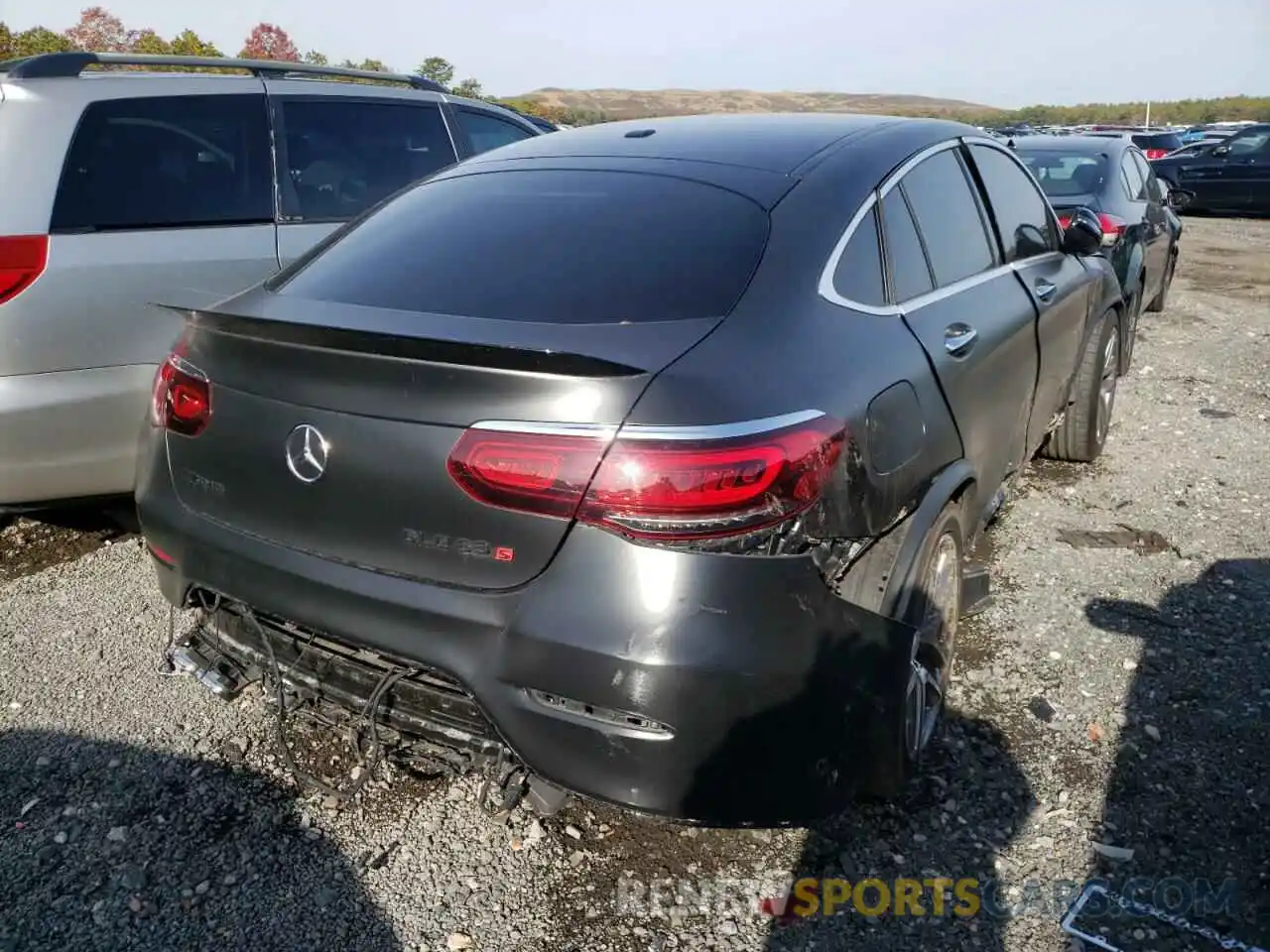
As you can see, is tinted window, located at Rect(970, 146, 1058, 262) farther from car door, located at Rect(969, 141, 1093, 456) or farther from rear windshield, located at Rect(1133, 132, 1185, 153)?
rear windshield, located at Rect(1133, 132, 1185, 153)

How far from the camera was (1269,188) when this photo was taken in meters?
17.9

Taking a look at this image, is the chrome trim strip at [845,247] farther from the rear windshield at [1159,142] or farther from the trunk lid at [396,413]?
the rear windshield at [1159,142]

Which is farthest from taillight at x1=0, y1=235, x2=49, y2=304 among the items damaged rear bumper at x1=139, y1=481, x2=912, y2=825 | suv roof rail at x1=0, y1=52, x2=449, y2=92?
damaged rear bumper at x1=139, y1=481, x2=912, y2=825

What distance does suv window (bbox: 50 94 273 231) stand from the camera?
151 inches

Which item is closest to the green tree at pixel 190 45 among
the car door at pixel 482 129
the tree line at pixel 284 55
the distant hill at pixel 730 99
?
the tree line at pixel 284 55

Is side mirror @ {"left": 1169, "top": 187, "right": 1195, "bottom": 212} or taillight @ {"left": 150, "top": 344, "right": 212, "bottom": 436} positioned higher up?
side mirror @ {"left": 1169, "top": 187, "right": 1195, "bottom": 212}

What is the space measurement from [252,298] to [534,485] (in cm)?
118

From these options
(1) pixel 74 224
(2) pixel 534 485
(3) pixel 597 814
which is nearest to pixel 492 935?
(3) pixel 597 814

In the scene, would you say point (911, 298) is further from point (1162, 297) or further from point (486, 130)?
point (1162, 297)

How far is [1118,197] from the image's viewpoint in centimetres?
748

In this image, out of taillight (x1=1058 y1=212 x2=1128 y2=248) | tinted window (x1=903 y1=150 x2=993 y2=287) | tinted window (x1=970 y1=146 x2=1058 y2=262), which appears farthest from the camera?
taillight (x1=1058 y1=212 x2=1128 y2=248)

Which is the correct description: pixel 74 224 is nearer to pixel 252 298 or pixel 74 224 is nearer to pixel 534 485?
pixel 252 298

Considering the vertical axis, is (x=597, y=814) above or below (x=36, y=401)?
below

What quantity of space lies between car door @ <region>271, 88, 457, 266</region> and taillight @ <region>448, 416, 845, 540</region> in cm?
255
